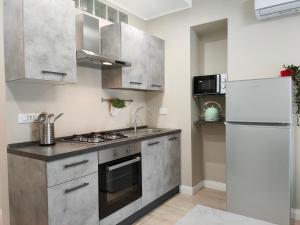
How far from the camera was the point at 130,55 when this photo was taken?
2.83 metres

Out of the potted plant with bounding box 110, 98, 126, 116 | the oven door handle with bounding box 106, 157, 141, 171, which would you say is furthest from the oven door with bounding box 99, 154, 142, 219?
the potted plant with bounding box 110, 98, 126, 116

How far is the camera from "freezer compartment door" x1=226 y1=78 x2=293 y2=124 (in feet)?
6.90

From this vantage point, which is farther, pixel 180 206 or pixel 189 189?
pixel 189 189

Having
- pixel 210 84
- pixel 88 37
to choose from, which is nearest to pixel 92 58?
pixel 88 37

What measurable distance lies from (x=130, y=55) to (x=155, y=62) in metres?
0.55

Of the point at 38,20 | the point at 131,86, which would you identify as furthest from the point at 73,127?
the point at 38,20

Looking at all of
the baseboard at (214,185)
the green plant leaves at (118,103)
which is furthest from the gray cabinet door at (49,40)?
the baseboard at (214,185)

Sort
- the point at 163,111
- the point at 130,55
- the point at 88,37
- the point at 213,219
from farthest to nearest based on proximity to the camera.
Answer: the point at 163,111 → the point at 130,55 → the point at 88,37 → the point at 213,219

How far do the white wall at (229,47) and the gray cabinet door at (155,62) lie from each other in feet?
0.35

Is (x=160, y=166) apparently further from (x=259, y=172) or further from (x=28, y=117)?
(x=28, y=117)

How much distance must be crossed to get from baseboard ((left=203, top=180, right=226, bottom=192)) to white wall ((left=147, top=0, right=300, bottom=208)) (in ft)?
1.57

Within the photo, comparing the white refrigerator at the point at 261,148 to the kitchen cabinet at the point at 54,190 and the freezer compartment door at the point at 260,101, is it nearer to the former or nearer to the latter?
the freezer compartment door at the point at 260,101

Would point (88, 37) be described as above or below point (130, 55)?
above

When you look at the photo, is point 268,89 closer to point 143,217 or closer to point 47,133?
point 143,217
